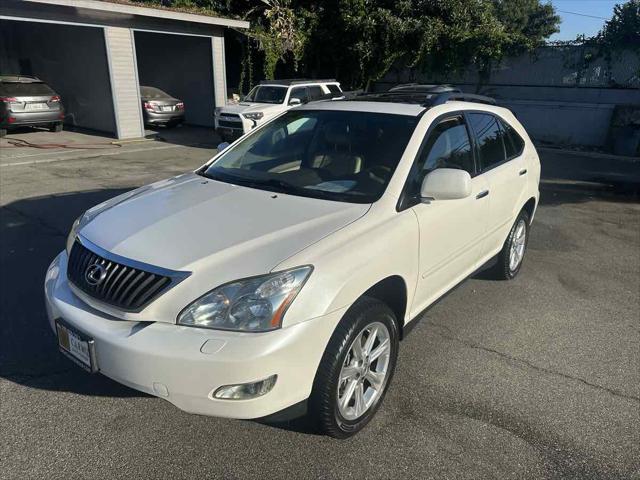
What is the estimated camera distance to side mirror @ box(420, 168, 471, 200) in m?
2.80

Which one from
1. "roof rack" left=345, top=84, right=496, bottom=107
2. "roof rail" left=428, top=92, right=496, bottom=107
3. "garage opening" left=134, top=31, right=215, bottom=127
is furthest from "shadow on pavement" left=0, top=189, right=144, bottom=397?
"garage opening" left=134, top=31, right=215, bottom=127

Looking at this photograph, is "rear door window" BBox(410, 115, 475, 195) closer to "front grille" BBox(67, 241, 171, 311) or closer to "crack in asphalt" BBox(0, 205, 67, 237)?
"front grille" BBox(67, 241, 171, 311)

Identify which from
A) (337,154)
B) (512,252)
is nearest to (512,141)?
(512,252)

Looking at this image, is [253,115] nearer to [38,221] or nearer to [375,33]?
[38,221]

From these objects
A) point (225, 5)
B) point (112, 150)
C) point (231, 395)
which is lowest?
point (112, 150)

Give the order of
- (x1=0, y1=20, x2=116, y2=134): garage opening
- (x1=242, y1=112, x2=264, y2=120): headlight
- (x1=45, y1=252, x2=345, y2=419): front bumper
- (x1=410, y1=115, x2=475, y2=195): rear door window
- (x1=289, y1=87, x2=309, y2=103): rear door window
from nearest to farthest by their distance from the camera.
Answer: (x1=45, y1=252, x2=345, y2=419): front bumper
(x1=410, y1=115, x2=475, y2=195): rear door window
(x1=242, y1=112, x2=264, y2=120): headlight
(x1=289, y1=87, x2=309, y2=103): rear door window
(x1=0, y1=20, x2=116, y2=134): garage opening

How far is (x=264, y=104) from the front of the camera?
1369 cm

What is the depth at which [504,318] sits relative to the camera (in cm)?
404

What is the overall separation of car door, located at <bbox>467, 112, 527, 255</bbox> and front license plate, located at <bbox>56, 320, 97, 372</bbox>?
9.47ft

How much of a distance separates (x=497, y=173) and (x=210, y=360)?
2.87 metres

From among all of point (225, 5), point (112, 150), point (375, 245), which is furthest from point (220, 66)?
point (375, 245)

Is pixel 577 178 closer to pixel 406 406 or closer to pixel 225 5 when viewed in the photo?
pixel 406 406

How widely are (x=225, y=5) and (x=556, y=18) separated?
123ft

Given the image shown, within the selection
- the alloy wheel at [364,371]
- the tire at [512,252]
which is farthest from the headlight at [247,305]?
the tire at [512,252]
